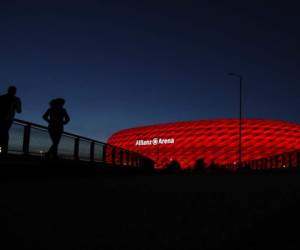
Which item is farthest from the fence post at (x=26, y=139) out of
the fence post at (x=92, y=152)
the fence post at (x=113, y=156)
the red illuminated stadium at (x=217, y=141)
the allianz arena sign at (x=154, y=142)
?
the allianz arena sign at (x=154, y=142)

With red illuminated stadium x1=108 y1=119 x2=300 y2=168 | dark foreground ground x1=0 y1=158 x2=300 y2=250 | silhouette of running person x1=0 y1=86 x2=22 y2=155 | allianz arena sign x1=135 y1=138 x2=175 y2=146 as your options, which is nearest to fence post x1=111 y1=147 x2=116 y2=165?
silhouette of running person x1=0 y1=86 x2=22 y2=155

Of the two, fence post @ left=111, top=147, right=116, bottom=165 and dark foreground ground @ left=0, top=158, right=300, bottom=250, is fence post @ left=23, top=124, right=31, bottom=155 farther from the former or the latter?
fence post @ left=111, top=147, right=116, bottom=165

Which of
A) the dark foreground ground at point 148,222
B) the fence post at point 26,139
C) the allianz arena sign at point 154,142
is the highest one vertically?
the allianz arena sign at point 154,142

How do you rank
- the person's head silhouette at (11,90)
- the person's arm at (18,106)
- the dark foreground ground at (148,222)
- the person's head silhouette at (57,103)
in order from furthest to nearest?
the person's head silhouette at (57,103), the person's arm at (18,106), the person's head silhouette at (11,90), the dark foreground ground at (148,222)

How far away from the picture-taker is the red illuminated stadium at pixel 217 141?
104 m

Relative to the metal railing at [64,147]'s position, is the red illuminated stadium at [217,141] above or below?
above

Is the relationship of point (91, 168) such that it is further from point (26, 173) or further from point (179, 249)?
point (179, 249)

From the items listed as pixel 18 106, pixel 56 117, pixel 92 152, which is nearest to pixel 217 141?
pixel 92 152

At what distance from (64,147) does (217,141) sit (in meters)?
93.0

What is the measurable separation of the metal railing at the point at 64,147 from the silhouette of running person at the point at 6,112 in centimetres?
32

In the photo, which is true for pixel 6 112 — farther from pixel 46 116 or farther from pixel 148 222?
pixel 148 222

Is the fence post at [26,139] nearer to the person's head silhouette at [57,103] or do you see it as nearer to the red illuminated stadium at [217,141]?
the person's head silhouette at [57,103]

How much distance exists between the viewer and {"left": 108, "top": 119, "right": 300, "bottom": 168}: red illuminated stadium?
4077 inches

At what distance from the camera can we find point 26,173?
35.5ft
